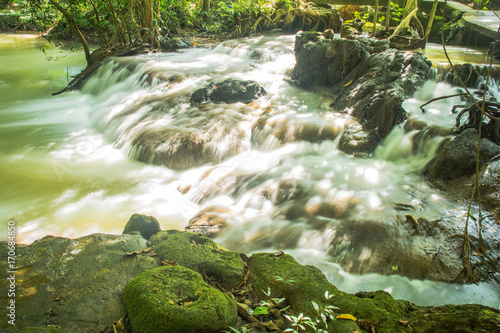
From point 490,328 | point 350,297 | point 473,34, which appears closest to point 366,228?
point 350,297

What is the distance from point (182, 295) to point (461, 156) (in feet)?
15.1

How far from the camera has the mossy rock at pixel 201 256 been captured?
2.80 metres

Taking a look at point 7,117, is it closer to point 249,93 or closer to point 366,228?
point 249,93

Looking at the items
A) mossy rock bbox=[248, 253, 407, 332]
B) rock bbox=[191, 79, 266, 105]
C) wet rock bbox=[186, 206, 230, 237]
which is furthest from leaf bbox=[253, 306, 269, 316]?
rock bbox=[191, 79, 266, 105]

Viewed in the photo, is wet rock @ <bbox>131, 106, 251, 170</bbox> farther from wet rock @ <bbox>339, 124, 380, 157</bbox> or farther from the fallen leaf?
the fallen leaf

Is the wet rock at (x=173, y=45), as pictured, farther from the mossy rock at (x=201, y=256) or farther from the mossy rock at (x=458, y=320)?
the mossy rock at (x=458, y=320)

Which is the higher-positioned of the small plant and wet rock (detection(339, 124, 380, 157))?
the small plant

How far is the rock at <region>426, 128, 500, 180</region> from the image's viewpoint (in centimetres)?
466

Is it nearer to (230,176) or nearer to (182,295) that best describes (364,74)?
(230,176)

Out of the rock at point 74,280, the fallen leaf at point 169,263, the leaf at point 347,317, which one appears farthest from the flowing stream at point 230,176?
the rock at point 74,280

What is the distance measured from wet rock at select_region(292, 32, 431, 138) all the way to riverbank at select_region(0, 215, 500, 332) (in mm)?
4766

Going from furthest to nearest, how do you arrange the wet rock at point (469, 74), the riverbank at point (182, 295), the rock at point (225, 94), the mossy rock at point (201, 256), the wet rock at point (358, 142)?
the rock at point (225, 94) → the wet rock at point (469, 74) → the wet rock at point (358, 142) → the mossy rock at point (201, 256) → the riverbank at point (182, 295)

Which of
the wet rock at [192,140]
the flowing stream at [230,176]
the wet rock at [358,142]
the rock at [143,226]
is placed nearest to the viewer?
the rock at [143,226]

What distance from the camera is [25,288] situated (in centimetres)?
233
